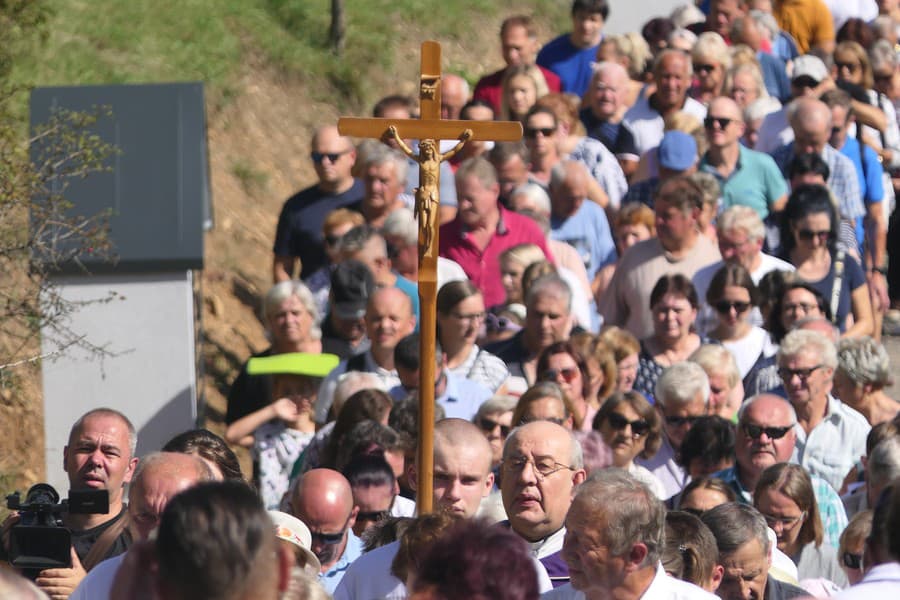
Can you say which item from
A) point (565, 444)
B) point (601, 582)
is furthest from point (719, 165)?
point (601, 582)

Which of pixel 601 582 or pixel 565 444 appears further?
pixel 565 444

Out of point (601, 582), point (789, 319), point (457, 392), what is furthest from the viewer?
point (789, 319)

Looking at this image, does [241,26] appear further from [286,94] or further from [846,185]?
[846,185]

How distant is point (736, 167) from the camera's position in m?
12.0

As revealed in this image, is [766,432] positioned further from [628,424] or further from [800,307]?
[800,307]

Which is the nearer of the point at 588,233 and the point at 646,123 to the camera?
the point at 588,233

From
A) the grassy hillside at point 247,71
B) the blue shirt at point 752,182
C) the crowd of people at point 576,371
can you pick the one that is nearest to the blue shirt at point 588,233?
the crowd of people at point 576,371

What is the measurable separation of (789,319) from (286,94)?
317 inches

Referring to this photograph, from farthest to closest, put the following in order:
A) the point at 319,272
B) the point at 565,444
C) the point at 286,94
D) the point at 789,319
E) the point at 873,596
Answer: the point at 286,94
the point at 319,272
the point at 789,319
the point at 565,444
the point at 873,596

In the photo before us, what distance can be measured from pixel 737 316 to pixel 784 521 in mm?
2705

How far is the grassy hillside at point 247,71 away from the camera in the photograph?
14.1m

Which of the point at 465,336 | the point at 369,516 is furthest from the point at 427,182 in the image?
the point at 465,336

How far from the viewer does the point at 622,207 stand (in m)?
11.5

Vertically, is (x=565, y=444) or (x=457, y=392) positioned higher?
(x=565, y=444)
